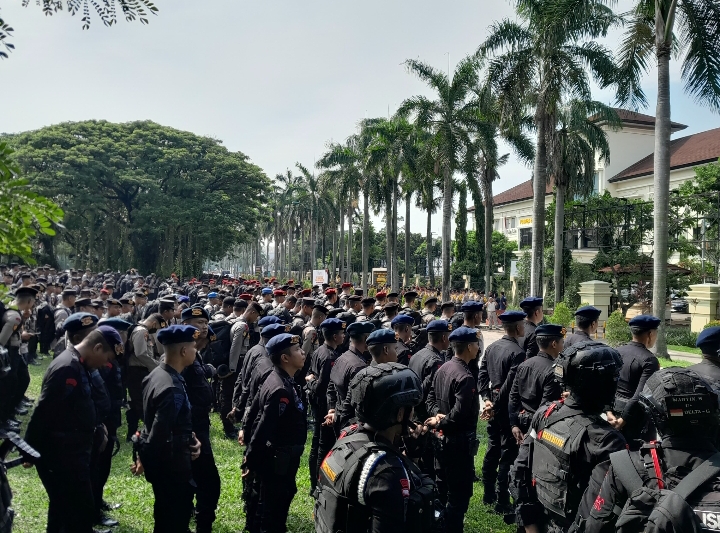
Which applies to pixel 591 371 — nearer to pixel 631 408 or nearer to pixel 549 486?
pixel 631 408

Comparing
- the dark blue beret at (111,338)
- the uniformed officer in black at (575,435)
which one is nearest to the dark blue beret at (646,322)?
the uniformed officer in black at (575,435)

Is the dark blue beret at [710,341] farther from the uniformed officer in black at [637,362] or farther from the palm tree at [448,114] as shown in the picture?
the palm tree at [448,114]

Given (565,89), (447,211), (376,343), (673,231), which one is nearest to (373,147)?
(447,211)

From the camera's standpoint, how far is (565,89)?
2127 cm

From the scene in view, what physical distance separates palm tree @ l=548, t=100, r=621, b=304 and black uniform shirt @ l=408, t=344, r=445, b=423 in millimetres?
20556

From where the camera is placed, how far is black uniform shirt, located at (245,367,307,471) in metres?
4.60

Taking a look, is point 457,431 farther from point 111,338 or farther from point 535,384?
point 111,338

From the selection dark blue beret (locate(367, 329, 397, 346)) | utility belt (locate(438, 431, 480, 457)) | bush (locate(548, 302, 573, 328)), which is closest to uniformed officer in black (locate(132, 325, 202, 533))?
dark blue beret (locate(367, 329, 397, 346))

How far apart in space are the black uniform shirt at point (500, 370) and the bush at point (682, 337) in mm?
18264

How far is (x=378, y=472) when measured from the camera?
103 inches

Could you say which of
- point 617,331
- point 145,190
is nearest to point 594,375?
point 617,331

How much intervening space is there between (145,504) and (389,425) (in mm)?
4568

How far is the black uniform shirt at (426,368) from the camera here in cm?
580

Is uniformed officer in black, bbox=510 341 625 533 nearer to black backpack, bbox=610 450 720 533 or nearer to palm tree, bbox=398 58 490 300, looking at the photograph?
black backpack, bbox=610 450 720 533
